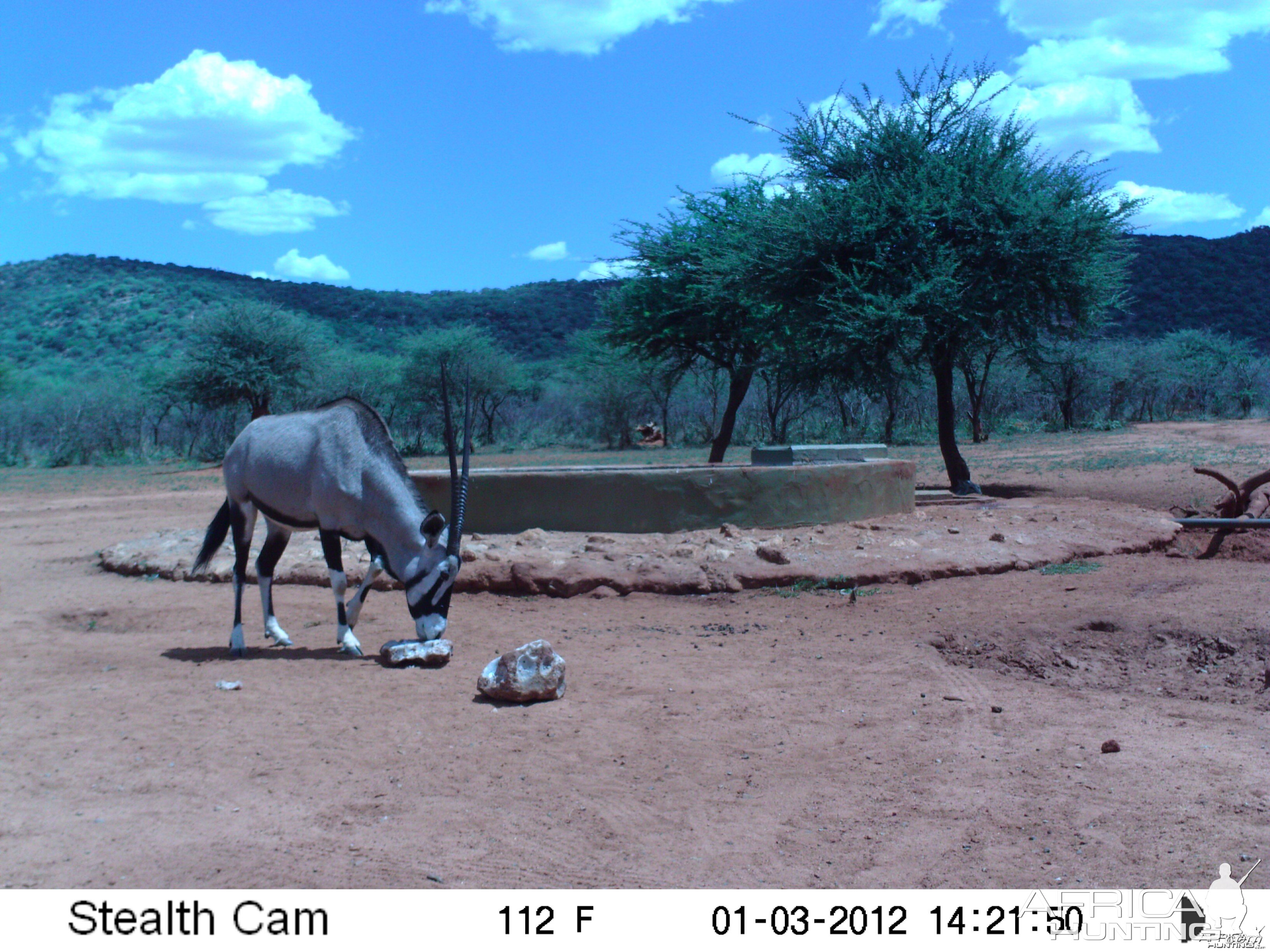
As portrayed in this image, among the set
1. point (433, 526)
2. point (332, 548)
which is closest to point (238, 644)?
point (332, 548)

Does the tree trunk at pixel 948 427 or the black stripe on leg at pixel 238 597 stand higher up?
the tree trunk at pixel 948 427

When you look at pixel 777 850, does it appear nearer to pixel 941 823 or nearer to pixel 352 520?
pixel 941 823

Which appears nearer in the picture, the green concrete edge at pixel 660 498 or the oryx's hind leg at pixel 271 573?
the oryx's hind leg at pixel 271 573

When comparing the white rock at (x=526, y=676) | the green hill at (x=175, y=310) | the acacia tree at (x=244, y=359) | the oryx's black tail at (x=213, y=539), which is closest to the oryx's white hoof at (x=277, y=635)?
the oryx's black tail at (x=213, y=539)

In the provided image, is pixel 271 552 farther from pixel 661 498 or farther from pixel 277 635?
pixel 661 498

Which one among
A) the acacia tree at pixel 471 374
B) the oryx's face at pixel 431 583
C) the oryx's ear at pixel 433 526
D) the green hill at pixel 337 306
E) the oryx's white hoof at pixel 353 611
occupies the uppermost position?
the green hill at pixel 337 306

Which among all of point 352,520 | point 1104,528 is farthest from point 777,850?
point 1104,528

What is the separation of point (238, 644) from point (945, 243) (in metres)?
11.2

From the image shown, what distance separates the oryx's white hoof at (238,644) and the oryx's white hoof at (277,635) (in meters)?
0.25

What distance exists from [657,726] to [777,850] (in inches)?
61.4

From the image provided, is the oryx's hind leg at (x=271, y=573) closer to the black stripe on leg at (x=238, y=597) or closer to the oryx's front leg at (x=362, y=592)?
the black stripe on leg at (x=238, y=597)

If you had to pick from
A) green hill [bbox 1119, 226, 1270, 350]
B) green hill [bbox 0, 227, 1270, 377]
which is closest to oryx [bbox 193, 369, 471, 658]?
green hill [bbox 0, 227, 1270, 377]

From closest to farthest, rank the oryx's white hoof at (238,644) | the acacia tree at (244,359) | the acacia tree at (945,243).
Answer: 1. the oryx's white hoof at (238,644)
2. the acacia tree at (945,243)
3. the acacia tree at (244,359)

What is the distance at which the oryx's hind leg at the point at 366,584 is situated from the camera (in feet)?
21.6
